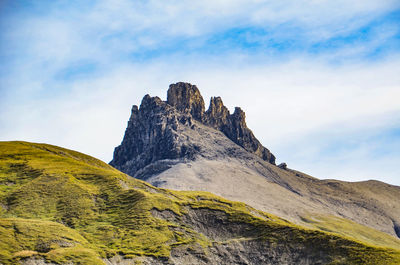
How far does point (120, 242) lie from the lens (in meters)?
131

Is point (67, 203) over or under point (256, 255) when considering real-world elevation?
over

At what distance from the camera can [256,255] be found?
134 meters

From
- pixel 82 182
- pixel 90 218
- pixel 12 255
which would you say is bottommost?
pixel 12 255

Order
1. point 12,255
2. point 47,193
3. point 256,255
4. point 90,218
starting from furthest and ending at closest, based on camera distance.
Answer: point 47,193 < point 90,218 < point 256,255 < point 12,255

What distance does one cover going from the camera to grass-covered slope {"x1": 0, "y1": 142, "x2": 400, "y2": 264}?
396 ft

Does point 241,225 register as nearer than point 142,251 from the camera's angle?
No

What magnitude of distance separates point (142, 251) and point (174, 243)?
1094cm

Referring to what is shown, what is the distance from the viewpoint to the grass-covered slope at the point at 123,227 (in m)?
121

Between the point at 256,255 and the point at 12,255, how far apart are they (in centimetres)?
6439

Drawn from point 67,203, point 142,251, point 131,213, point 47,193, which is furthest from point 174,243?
point 47,193

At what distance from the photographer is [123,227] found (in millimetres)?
139875

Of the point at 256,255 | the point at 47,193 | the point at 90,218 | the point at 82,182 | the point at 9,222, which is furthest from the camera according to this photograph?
the point at 82,182

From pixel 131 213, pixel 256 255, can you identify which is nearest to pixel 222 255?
pixel 256 255

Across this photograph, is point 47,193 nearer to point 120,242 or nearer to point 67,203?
point 67,203
